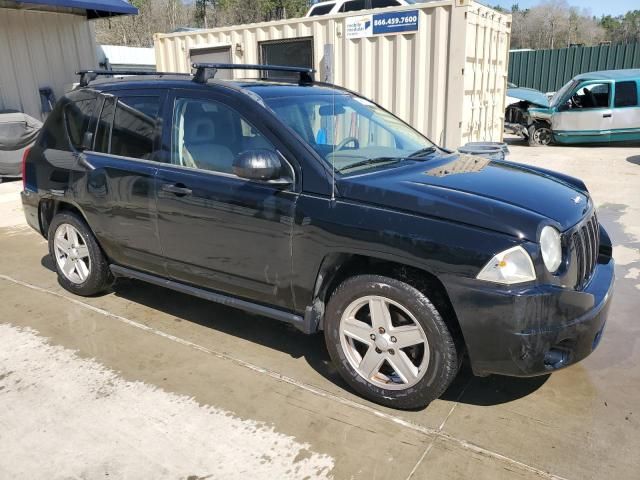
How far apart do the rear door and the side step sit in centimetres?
7

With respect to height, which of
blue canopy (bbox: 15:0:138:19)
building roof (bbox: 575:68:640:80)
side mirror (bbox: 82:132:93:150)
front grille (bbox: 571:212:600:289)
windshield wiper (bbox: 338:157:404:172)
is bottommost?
front grille (bbox: 571:212:600:289)

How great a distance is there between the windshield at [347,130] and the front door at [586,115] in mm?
10702

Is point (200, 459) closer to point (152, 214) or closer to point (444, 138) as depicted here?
point (152, 214)

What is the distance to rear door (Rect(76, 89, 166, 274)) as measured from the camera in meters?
3.87

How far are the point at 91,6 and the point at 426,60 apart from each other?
722cm

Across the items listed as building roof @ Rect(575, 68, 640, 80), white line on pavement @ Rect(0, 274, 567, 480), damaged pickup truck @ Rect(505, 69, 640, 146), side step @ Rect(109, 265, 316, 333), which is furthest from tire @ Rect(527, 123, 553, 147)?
white line on pavement @ Rect(0, 274, 567, 480)

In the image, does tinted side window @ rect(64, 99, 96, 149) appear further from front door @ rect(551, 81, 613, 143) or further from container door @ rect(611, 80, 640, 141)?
container door @ rect(611, 80, 640, 141)

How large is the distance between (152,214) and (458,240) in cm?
217

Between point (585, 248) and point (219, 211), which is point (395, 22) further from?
point (585, 248)

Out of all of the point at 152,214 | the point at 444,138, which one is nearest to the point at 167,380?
the point at 152,214

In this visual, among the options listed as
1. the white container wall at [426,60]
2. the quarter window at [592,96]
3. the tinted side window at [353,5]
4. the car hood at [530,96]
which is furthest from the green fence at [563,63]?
the white container wall at [426,60]

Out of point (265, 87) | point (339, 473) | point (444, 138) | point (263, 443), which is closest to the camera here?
point (339, 473)

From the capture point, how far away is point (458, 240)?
2.65 m

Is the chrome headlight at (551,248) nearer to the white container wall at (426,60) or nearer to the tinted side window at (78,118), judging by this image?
the tinted side window at (78,118)
